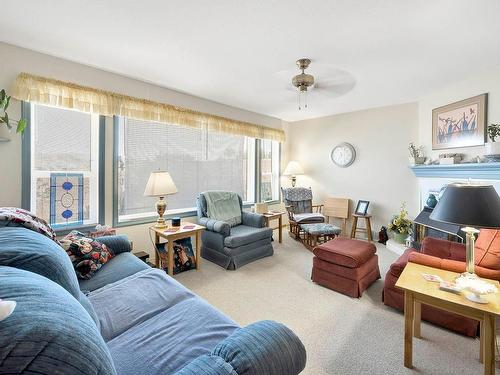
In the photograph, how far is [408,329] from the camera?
159cm

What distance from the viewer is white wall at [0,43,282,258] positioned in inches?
93.6

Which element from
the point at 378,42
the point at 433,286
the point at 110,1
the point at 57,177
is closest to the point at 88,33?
the point at 110,1

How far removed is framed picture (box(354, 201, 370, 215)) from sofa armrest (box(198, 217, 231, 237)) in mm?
2582

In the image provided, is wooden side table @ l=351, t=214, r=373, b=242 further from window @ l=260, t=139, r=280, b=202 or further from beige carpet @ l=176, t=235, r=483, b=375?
window @ l=260, t=139, r=280, b=202

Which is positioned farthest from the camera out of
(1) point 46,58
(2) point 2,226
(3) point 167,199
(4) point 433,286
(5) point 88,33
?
(3) point 167,199

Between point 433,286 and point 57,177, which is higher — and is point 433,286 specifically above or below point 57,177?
below

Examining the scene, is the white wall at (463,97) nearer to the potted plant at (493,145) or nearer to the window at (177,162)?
the potted plant at (493,145)

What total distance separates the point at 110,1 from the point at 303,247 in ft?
12.7

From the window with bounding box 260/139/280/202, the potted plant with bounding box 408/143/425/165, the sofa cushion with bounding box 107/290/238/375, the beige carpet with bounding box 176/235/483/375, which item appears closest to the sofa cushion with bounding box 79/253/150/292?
the sofa cushion with bounding box 107/290/238/375

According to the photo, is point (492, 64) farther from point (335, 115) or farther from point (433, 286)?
point (433, 286)

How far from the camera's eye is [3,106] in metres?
2.23

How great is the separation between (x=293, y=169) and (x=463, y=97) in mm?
2883

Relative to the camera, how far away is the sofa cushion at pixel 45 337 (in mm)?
518

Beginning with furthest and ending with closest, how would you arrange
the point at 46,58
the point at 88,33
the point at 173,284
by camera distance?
the point at 46,58
the point at 88,33
the point at 173,284
